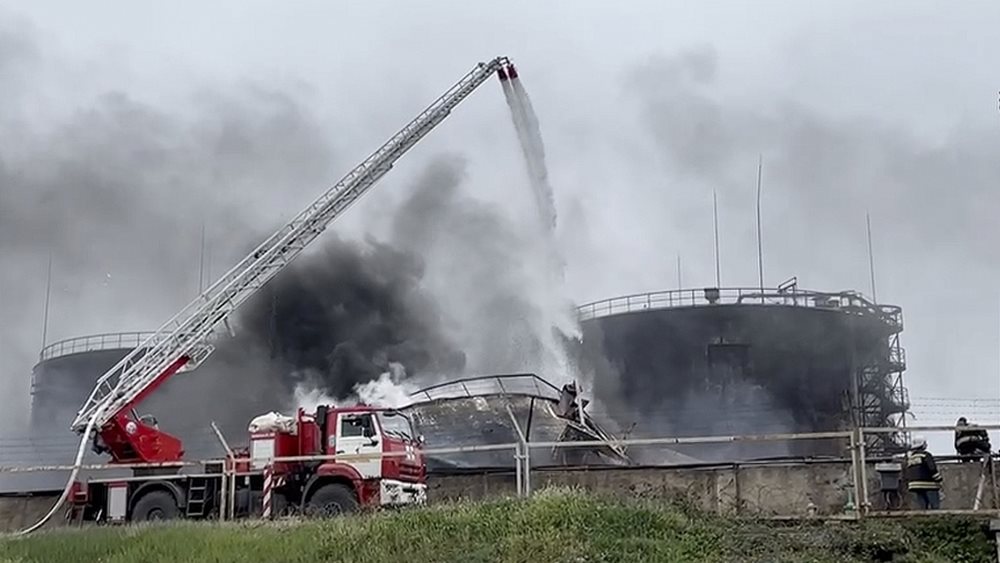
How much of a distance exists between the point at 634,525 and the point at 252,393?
3358cm

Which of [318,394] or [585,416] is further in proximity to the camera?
[318,394]

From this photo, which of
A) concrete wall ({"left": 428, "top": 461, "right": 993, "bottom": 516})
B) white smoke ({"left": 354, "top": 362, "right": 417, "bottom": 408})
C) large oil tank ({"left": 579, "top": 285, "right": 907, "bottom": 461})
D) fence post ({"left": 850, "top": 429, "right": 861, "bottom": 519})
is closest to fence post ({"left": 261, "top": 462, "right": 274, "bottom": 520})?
concrete wall ({"left": 428, "top": 461, "right": 993, "bottom": 516})

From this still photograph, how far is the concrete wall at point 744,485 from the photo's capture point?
18375mm

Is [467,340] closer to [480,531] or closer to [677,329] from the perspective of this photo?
[677,329]

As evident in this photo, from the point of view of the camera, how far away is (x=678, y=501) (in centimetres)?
1638

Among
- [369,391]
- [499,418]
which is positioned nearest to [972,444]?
[499,418]

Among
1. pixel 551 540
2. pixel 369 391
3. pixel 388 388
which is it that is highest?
pixel 388 388

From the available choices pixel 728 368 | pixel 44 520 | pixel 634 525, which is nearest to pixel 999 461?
pixel 634 525

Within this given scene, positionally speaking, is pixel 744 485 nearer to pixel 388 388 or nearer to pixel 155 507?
pixel 155 507

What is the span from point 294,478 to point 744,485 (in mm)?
8517

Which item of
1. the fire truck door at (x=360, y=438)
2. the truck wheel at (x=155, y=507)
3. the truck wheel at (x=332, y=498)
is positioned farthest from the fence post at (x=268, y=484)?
the truck wheel at (x=155, y=507)

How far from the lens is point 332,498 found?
20.3m

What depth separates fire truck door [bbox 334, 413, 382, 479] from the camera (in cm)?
2064

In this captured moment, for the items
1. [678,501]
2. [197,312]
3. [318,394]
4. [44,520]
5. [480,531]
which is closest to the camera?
[480,531]
